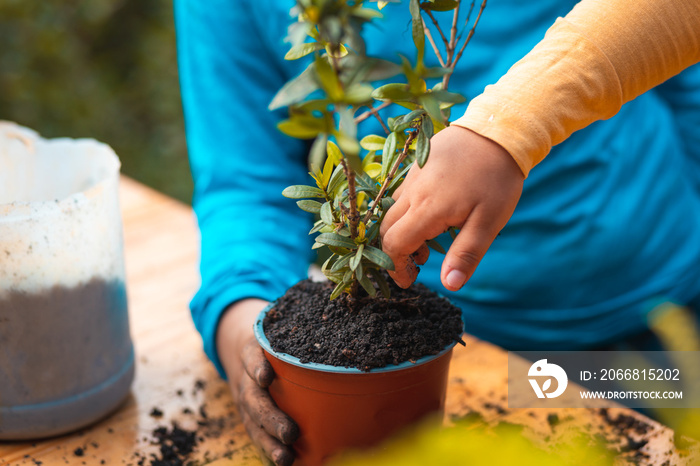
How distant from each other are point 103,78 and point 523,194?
123 inches

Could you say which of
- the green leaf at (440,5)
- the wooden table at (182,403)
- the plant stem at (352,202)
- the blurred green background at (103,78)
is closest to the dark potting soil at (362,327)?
the plant stem at (352,202)

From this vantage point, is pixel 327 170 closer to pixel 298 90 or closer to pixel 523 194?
pixel 298 90

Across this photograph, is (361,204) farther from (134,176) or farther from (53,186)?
(134,176)

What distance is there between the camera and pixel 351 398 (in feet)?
2.09

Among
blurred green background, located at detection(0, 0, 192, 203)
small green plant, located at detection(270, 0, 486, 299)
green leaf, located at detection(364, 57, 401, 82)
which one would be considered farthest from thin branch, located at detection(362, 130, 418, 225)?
blurred green background, located at detection(0, 0, 192, 203)

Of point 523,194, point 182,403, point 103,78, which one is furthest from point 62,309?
point 103,78

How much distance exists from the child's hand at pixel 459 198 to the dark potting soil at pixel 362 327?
0.10 meters

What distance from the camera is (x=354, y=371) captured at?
61cm

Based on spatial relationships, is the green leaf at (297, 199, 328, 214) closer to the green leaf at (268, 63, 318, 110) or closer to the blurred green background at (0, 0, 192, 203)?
the green leaf at (268, 63, 318, 110)

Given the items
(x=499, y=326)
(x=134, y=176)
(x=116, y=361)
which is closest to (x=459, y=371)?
(x=499, y=326)

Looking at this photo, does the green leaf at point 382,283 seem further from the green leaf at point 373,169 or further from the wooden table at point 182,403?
the wooden table at point 182,403

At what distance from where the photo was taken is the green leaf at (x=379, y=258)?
0.58 m

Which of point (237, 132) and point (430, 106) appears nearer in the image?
point (430, 106)

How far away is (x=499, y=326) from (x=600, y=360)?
0.20 meters
